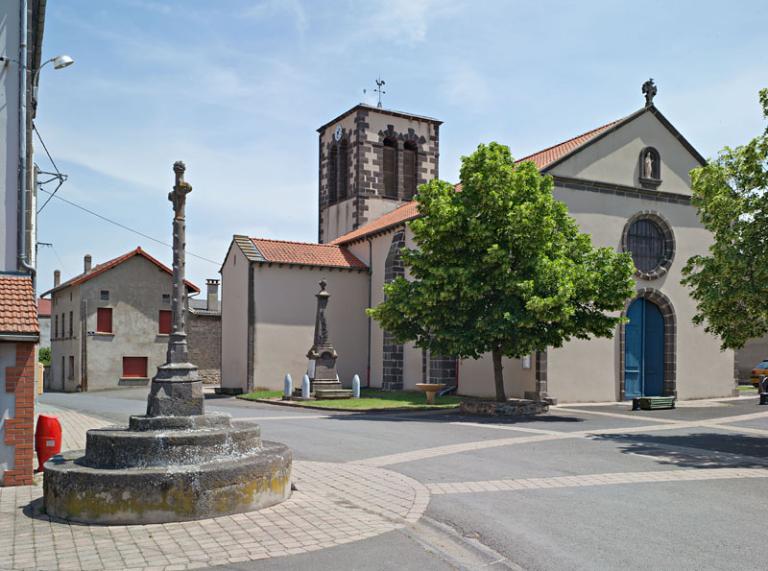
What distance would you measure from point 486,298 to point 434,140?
69.6 feet

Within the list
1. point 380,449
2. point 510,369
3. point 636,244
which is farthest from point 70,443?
point 636,244

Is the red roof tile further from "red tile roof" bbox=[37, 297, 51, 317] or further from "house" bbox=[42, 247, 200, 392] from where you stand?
"red tile roof" bbox=[37, 297, 51, 317]

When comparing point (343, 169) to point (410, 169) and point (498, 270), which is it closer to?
point (410, 169)

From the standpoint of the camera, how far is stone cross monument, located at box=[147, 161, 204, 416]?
8.23 metres

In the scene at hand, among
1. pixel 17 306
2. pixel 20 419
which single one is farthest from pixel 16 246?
pixel 20 419

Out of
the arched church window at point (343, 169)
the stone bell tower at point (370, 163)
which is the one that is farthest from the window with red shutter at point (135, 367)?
the arched church window at point (343, 169)

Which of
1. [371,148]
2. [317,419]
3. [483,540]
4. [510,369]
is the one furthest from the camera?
[371,148]

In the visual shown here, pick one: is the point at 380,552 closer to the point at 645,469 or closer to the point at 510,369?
the point at 645,469

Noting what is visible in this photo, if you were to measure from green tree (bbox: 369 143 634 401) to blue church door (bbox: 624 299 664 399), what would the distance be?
5775 millimetres

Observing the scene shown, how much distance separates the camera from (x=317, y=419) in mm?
18047

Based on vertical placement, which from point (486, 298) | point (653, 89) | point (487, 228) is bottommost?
point (486, 298)

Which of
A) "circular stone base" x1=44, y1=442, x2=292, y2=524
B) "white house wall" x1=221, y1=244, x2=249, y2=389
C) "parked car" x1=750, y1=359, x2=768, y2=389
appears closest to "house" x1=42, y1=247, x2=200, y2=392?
"white house wall" x1=221, y1=244, x2=249, y2=389

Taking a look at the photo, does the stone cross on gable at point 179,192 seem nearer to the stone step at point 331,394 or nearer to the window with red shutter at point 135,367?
the stone step at point 331,394

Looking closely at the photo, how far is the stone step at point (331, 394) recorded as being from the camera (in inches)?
955
